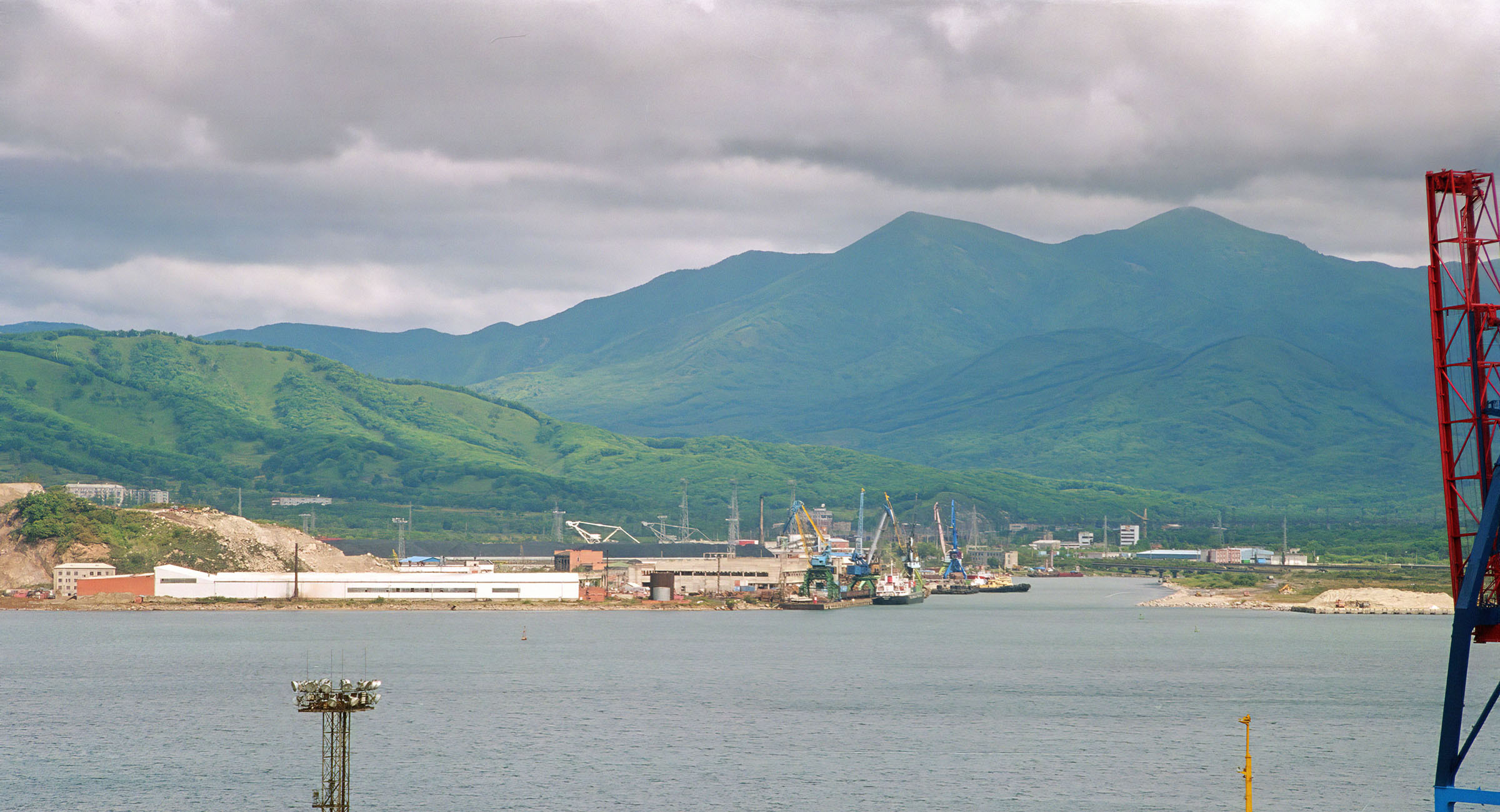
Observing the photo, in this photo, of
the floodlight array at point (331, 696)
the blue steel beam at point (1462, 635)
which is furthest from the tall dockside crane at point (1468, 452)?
the floodlight array at point (331, 696)

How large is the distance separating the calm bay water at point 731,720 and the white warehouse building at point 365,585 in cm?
3958

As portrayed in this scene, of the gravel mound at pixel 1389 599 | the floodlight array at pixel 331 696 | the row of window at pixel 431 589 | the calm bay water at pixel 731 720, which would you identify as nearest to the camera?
the floodlight array at pixel 331 696

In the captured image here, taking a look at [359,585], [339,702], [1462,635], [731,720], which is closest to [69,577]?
[359,585]

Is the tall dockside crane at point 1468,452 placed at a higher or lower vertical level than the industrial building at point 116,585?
higher

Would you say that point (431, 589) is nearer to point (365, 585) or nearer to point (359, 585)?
point (365, 585)

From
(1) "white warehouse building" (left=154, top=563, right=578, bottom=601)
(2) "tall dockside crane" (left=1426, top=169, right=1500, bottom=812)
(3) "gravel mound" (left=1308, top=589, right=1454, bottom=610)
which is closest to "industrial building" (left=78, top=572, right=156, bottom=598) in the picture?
(1) "white warehouse building" (left=154, top=563, right=578, bottom=601)

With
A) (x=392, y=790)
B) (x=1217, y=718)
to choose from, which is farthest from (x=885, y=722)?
(x=392, y=790)

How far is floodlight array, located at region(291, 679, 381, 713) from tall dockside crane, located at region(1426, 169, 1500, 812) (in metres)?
20.6

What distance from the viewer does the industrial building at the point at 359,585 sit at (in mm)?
175375

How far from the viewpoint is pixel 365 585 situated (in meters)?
177

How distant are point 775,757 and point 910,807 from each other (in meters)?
11.9

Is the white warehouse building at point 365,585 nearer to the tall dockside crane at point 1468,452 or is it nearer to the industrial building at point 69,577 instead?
the industrial building at point 69,577

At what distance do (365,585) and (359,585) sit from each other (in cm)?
77

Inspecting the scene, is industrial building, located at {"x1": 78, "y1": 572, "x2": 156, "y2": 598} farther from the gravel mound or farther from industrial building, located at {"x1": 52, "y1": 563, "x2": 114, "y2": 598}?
the gravel mound
